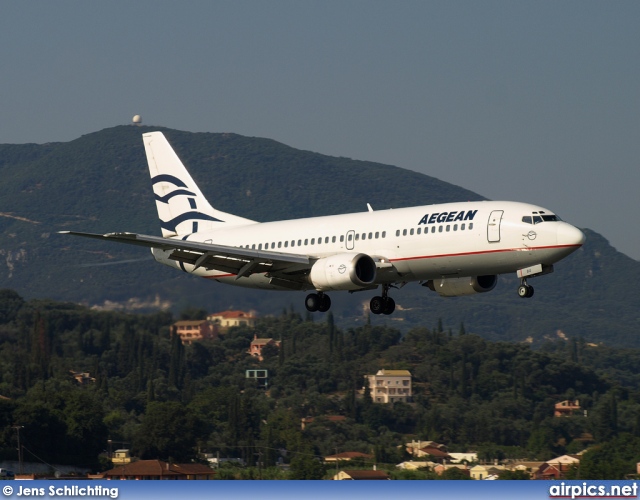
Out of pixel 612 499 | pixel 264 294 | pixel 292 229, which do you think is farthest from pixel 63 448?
pixel 612 499

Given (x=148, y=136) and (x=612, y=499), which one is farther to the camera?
(x=148, y=136)

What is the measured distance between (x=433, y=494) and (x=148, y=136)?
35582 mm

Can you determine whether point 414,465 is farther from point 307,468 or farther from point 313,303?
point 313,303

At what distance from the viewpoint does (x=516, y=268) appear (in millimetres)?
55469

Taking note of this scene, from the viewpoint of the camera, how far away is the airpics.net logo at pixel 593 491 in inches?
1700

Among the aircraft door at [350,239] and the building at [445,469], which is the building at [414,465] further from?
the aircraft door at [350,239]

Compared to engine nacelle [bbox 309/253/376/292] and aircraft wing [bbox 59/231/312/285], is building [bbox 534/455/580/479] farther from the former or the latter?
engine nacelle [bbox 309/253/376/292]

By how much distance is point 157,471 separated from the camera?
406 ft

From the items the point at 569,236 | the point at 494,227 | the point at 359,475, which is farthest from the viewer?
the point at 359,475

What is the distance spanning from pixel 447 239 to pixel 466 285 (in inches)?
179

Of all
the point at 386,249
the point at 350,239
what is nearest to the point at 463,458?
the point at 350,239

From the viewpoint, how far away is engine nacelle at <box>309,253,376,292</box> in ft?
186

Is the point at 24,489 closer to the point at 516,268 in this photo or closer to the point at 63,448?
the point at 516,268

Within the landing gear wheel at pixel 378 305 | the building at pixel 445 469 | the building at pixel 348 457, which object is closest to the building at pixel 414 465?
the building at pixel 445 469
